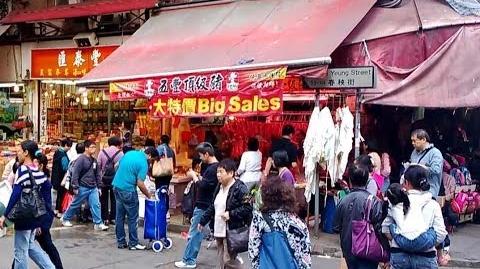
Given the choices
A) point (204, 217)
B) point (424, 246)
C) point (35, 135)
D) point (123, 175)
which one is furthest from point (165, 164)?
point (35, 135)

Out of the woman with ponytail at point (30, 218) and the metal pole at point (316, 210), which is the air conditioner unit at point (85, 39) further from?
the woman with ponytail at point (30, 218)

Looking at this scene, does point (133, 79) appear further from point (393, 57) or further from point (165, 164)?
point (393, 57)

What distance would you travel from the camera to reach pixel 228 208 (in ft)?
23.9

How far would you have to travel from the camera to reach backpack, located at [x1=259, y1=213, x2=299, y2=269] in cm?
496

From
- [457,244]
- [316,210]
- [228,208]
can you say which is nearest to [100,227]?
[316,210]

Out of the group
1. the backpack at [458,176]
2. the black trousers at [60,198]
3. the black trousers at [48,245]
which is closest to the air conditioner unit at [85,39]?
the black trousers at [60,198]

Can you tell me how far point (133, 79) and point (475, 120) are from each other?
7229 mm

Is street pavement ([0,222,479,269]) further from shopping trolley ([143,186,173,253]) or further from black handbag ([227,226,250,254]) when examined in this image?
black handbag ([227,226,250,254])

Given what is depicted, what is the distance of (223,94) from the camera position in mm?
11695

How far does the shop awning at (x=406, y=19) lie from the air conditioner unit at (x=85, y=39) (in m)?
8.11

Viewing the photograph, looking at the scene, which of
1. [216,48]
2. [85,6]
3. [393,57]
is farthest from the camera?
[85,6]

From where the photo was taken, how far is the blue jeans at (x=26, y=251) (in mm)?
7328

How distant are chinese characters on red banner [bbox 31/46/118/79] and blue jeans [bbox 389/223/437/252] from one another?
1227cm

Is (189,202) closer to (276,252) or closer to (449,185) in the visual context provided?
(449,185)
